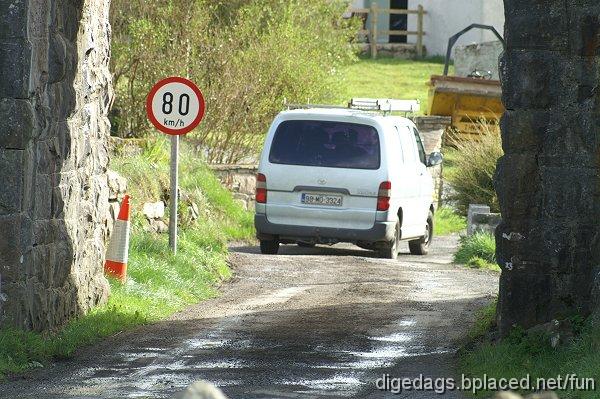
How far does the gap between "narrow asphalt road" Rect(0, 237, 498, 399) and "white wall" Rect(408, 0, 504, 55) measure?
96.8 ft

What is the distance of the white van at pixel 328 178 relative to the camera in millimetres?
18938

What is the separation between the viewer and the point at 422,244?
2222 cm

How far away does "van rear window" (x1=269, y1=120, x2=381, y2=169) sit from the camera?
1897 cm

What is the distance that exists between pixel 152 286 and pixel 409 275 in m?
3.92

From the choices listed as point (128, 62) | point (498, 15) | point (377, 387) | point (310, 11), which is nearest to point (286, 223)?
point (128, 62)

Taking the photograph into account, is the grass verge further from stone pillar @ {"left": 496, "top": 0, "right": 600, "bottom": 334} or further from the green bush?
the green bush

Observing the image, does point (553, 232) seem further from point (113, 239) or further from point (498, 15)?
point (498, 15)

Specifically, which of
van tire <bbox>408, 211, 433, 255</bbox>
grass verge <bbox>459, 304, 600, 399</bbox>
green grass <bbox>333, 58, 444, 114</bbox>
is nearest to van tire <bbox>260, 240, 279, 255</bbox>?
van tire <bbox>408, 211, 433, 255</bbox>

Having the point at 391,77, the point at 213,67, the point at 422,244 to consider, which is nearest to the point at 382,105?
the point at 422,244

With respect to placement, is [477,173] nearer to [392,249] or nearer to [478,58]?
[392,249]

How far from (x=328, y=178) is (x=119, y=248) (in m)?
5.15

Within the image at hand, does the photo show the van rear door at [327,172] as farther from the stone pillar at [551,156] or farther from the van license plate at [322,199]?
the stone pillar at [551,156]

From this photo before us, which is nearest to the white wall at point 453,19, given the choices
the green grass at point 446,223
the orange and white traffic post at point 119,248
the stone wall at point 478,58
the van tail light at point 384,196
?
the stone wall at point 478,58

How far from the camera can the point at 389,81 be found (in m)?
43.7
